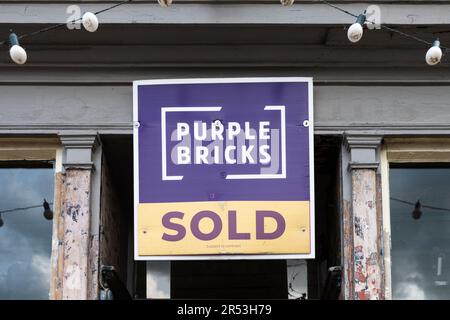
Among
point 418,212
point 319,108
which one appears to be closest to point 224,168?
point 319,108

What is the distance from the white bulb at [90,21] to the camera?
8750mm

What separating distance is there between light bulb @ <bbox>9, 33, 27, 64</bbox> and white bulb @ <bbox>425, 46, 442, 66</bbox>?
3.42 m

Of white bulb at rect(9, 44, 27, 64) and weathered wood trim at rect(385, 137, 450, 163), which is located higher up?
white bulb at rect(9, 44, 27, 64)

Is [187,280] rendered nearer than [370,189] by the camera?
No

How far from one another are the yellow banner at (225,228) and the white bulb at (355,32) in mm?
1554

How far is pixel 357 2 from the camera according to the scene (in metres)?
9.30

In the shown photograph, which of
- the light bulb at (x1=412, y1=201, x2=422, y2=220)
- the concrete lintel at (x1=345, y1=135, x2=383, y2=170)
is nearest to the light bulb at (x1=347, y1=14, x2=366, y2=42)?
the concrete lintel at (x1=345, y1=135, x2=383, y2=170)

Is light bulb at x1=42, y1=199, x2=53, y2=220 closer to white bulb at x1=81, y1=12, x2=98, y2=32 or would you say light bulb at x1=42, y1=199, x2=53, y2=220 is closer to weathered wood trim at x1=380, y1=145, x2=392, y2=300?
white bulb at x1=81, y1=12, x2=98, y2=32

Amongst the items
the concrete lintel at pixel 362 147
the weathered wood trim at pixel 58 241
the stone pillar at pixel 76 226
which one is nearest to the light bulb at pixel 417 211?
the concrete lintel at pixel 362 147

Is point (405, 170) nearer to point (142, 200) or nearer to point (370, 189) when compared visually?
point (370, 189)

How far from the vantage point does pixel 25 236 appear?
9.60 metres

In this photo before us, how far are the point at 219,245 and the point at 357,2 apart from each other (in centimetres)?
247

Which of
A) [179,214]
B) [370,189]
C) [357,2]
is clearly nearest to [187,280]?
[179,214]

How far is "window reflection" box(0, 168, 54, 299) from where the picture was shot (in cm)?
952
